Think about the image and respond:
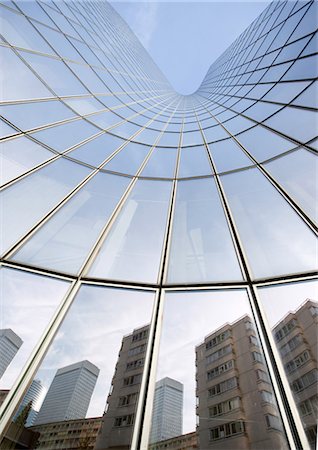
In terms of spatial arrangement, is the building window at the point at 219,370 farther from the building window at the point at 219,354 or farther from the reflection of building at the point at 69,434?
the reflection of building at the point at 69,434

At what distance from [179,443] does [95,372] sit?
1.70 metres

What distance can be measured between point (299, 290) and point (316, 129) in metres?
5.70

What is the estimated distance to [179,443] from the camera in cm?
358

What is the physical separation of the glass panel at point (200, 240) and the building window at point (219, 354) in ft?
4.25

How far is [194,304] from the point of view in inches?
202

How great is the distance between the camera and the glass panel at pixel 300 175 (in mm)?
6455

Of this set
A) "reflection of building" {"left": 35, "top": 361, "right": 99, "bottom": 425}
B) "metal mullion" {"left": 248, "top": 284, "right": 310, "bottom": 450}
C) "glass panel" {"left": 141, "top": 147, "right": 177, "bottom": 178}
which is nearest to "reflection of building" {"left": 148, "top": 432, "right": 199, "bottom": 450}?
"metal mullion" {"left": 248, "top": 284, "right": 310, "bottom": 450}

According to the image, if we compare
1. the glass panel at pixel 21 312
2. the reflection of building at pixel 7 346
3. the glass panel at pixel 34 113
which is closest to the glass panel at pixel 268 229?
the glass panel at pixel 21 312

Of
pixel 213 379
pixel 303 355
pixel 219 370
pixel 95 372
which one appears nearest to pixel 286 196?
pixel 303 355

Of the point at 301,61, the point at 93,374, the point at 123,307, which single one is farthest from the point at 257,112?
the point at 93,374

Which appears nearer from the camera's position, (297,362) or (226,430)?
(226,430)

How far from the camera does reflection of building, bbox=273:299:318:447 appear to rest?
340 cm

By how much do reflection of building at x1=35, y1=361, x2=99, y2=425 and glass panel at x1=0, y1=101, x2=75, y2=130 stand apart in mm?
7756

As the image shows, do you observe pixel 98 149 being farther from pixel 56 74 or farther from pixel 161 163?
pixel 56 74
